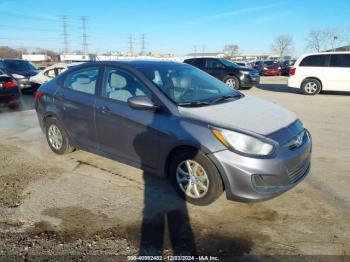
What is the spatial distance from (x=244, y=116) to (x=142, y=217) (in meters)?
1.64

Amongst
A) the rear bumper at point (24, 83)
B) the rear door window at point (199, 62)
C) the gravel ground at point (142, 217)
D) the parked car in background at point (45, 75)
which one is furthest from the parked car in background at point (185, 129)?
the rear door window at point (199, 62)

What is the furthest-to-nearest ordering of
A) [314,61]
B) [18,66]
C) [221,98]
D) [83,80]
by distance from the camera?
[18,66], [314,61], [83,80], [221,98]

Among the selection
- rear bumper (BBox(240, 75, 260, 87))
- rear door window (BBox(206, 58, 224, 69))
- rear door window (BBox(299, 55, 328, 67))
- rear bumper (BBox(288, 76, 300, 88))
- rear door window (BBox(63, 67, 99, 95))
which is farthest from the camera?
rear door window (BBox(206, 58, 224, 69))

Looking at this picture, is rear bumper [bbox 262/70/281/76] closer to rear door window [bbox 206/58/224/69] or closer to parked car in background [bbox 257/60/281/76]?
parked car in background [bbox 257/60/281/76]

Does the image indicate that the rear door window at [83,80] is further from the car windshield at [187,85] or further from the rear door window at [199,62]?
the rear door window at [199,62]

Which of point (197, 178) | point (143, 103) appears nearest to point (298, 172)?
point (197, 178)

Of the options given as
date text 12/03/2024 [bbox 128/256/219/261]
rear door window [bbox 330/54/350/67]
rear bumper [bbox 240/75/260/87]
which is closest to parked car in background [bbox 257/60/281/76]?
rear bumper [bbox 240/75/260/87]

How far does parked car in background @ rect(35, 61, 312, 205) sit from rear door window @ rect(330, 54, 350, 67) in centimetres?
1078

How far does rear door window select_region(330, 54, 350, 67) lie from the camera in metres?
13.6

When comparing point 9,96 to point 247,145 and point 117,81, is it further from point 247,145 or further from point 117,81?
point 247,145

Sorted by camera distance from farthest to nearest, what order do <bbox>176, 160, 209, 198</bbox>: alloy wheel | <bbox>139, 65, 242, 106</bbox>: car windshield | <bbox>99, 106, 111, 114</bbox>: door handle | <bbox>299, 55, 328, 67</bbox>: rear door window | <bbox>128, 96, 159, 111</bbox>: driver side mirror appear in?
<bbox>299, 55, 328, 67</bbox>: rear door window, <bbox>99, 106, 111, 114</bbox>: door handle, <bbox>139, 65, 242, 106</bbox>: car windshield, <bbox>128, 96, 159, 111</bbox>: driver side mirror, <bbox>176, 160, 209, 198</bbox>: alloy wheel

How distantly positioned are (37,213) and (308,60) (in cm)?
1346

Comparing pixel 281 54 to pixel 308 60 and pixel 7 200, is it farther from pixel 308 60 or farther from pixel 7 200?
pixel 7 200

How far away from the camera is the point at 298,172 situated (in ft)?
12.5
